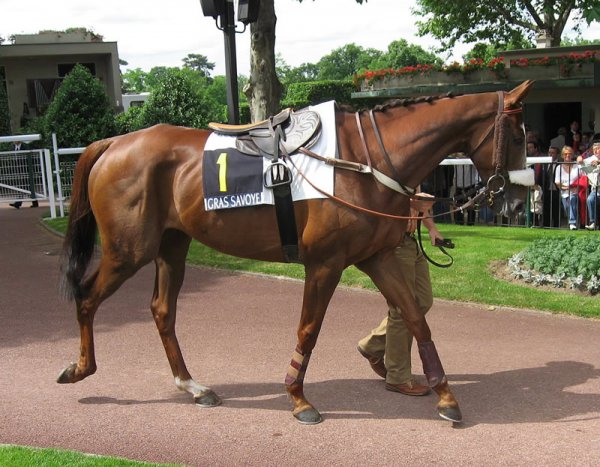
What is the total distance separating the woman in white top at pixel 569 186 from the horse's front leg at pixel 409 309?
298 inches

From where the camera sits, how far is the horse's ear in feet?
14.0

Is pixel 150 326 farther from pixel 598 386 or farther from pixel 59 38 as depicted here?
pixel 59 38

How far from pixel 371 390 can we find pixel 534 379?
1221mm

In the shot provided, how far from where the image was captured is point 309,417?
456cm

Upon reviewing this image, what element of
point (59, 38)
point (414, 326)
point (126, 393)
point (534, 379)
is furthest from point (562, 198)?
point (59, 38)

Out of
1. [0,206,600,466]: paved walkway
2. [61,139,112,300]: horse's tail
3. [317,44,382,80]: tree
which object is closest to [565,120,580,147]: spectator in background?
[0,206,600,466]: paved walkway

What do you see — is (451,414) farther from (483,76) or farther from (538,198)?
(483,76)

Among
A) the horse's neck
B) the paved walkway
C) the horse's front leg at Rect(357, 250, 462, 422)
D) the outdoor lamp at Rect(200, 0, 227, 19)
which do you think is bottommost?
the paved walkway

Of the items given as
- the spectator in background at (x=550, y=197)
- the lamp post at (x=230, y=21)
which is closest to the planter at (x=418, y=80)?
the spectator in background at (x=550, y=197)

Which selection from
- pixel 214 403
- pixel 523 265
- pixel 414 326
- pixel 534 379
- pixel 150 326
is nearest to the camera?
pixel 414 326

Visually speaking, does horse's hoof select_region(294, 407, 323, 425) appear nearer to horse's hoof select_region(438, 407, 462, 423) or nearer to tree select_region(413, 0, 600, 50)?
horse's hoof select_region(438, 407, 462, 423)

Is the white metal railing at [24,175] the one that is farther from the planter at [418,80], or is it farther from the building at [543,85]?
the planter at [418,80]

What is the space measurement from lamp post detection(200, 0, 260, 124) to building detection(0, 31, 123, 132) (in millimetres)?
24756

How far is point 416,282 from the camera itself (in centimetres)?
515
